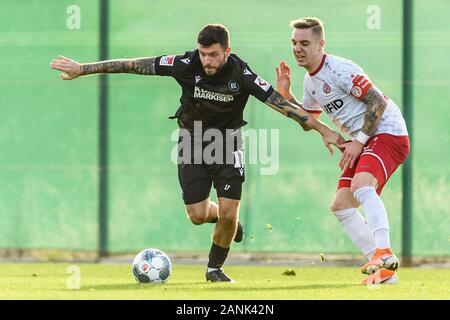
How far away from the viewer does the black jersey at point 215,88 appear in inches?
345

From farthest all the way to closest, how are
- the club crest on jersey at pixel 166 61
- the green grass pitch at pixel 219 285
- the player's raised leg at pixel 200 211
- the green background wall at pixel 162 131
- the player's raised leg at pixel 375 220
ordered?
the green background wall at pixel 162 131 → the player's raised leg at pixel 200 211 → the club crest on jersey at pixel 166 61 → the player's raised leg at pixel 375 220 → the green grass pitch at pixel 219 285

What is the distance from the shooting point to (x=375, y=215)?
8234 millimetres

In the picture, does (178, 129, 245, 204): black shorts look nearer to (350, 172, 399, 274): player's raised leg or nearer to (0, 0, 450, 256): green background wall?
(350, 172, 399, 274): player's raised leg

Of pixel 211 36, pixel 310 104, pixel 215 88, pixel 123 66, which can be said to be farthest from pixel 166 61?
pixel 310 104

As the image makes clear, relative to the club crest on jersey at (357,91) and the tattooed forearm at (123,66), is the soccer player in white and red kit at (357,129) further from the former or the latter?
the tattooed forearm at (123,66)

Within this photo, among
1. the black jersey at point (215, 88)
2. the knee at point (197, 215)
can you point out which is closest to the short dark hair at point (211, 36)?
the black jersey at point (215, 88)

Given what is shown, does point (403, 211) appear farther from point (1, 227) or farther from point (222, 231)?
point (1, 227)

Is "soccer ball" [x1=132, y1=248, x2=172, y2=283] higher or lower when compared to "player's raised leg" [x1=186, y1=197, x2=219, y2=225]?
lower

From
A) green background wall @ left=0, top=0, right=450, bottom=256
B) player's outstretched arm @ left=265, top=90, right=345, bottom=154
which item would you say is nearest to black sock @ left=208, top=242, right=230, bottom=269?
player's outstretched arm @ left=265, top=90, right=345, bottom=154

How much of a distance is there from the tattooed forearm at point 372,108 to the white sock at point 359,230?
Result: 2.11 ft

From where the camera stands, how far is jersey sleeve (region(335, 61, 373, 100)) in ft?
27.7

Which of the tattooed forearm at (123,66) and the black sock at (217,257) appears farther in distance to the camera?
the black sock at (217,257)

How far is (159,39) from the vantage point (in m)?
11.7

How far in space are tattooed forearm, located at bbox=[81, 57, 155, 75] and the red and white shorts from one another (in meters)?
1.75
